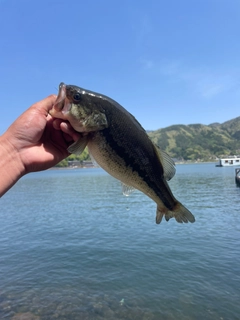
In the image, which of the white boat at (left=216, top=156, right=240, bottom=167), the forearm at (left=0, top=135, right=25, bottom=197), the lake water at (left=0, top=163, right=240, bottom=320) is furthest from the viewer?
the white boat at (left=216, top=156, right=240, bottom=167)

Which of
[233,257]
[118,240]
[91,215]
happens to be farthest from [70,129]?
[91,215]

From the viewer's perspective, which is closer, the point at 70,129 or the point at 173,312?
the point at 70,129

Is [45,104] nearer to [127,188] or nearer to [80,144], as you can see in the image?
[80,144]

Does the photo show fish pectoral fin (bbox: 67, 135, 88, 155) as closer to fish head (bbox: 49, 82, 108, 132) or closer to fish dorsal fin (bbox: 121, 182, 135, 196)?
fish head (bbox: 49, 82, 108, 132)

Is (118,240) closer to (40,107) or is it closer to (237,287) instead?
(237,287)

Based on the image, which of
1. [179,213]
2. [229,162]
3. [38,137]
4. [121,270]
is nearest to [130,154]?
[179,213]

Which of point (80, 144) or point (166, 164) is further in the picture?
point (166, 164)

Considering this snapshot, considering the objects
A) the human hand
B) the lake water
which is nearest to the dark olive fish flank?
the human hand
